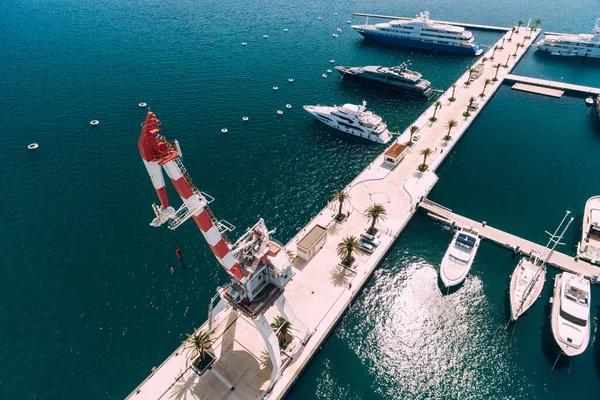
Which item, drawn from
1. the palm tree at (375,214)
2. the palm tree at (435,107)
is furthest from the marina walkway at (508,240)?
the palm tree at (435,107)

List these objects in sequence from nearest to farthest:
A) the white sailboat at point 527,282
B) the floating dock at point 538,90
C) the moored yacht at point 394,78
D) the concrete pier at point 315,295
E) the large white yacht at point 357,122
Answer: the concrete pier at point 315,295, the white sailboat at point 527,282, the large white yacht at point 357,122, the moored yacht at point 394,78, the floating dock at point 538,90

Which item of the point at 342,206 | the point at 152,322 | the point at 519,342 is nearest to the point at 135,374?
the point at 152,322

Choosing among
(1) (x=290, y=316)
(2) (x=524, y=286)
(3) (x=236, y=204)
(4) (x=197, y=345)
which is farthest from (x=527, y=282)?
(3) (x=236, y=204)

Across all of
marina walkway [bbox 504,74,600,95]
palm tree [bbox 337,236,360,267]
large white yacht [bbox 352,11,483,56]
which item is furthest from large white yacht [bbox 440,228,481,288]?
large white yacht [bbox 352,11,483,56]

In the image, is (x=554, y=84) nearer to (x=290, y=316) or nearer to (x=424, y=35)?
(x=424, y=35)

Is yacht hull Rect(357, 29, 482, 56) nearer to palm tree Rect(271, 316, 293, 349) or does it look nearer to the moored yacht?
the moored yacht

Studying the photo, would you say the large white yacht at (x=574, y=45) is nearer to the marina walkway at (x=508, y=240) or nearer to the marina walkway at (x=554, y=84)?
the marina walkway at (x=554, y=84)
